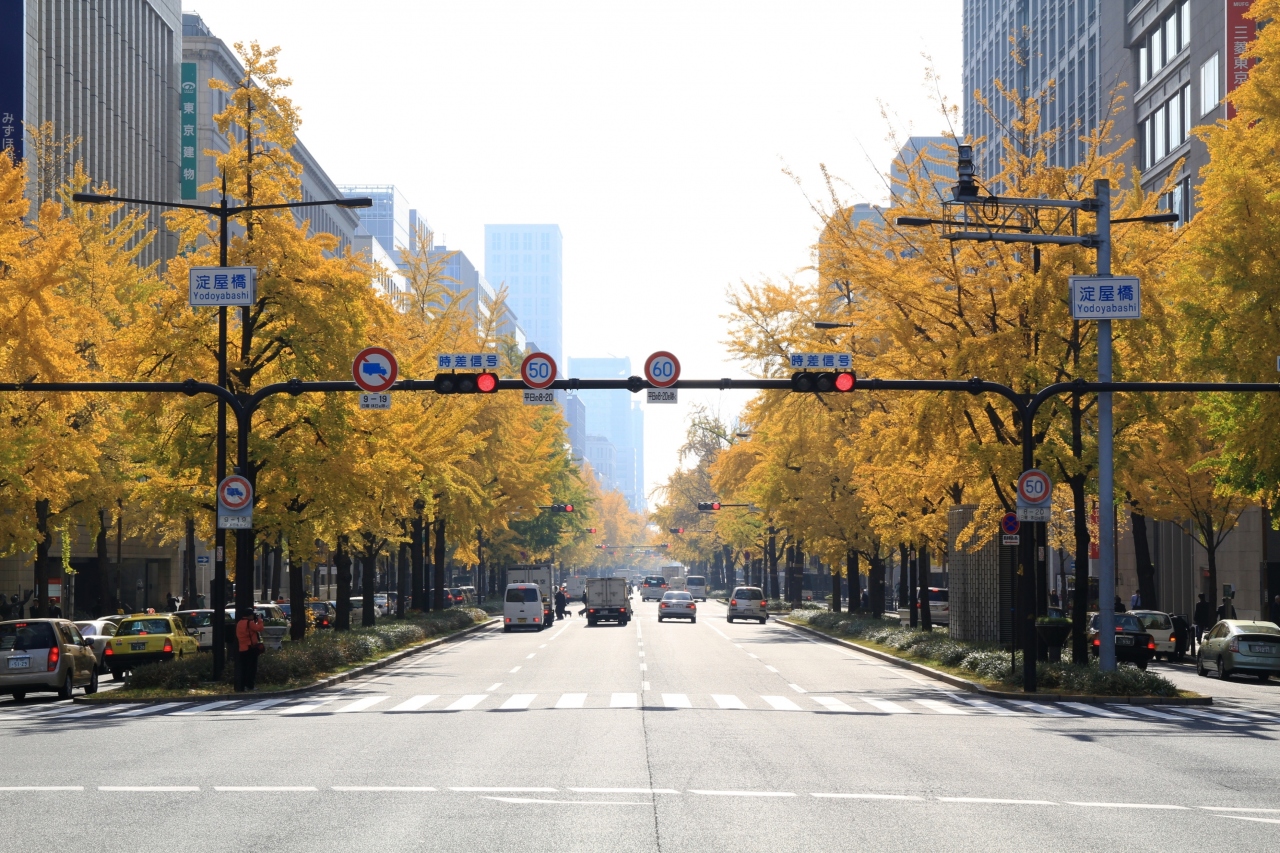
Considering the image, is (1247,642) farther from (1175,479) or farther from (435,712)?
(435,712)

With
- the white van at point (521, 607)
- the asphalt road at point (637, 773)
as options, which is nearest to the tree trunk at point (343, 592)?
the white van at point (521, 607)

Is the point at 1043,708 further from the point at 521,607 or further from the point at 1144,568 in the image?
the point at 521,607

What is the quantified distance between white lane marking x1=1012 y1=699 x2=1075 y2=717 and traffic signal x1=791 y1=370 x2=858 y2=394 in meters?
6.13

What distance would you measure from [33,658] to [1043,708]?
17.9 metres

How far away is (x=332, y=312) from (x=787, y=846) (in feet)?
70.7

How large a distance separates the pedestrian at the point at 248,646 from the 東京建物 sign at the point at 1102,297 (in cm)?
1576

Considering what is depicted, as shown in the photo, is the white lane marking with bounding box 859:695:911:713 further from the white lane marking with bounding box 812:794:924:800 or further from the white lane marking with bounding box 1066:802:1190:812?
the white lane marking with bounding box 1066:802:1190:812

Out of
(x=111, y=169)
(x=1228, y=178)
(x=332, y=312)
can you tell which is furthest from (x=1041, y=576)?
(x=111, y=169)

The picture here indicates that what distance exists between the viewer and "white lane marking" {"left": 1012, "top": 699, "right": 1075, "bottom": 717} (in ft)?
72.1

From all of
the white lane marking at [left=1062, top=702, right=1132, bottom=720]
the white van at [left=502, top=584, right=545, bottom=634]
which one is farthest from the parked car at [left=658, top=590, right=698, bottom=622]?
the white lane marking at [left=1062, top=702, right=1132, bottom=720]

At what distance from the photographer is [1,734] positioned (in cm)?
1891

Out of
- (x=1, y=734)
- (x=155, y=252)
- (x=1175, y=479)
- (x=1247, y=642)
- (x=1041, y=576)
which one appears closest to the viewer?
(x=1, y=734)

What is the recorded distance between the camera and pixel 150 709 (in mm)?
23312

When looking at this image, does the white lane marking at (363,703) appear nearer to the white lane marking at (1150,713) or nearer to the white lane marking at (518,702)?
the white lane marking at (518,702)
